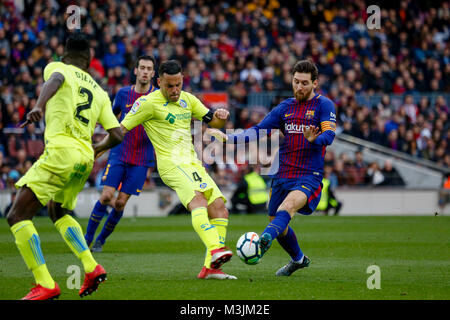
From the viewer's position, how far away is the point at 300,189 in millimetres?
7824

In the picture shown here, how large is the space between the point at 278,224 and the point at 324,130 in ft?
3.74

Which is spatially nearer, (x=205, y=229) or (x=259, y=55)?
(x=205, y=229)

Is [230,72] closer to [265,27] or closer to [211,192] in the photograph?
[265,27]

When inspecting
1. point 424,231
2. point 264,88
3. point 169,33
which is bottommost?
point 424,231

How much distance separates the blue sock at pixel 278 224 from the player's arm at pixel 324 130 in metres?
0.80

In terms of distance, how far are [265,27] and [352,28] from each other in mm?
3194

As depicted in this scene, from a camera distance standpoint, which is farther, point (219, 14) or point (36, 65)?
point (219, 14)

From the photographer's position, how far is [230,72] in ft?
75.3

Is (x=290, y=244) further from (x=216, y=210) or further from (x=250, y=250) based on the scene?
(x=250, y=250)

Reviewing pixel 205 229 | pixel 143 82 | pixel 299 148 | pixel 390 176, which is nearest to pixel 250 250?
pixel 205 229

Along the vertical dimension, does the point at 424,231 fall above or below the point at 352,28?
below

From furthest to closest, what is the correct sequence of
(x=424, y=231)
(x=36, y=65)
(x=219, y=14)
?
1. (x=219, y=14)
2. (x=36, y=65)
3. (x=424, y=231)

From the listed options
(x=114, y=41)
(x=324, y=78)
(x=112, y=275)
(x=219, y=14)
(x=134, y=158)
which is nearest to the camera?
(x=112, y=275)
